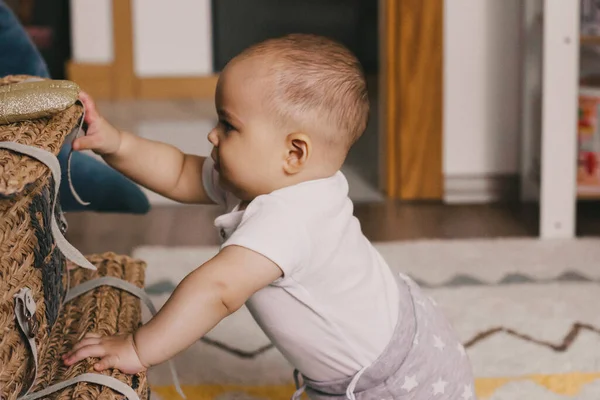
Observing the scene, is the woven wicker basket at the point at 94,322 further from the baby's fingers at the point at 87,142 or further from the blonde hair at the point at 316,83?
the blonde hair at the point at 316,83

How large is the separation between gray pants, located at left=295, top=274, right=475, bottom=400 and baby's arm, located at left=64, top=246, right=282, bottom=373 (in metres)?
0.20

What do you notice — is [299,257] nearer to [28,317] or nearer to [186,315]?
[186,315]

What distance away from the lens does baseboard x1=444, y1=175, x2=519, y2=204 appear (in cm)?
240

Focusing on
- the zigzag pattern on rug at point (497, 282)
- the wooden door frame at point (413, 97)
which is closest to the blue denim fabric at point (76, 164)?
the zigzag pattern on rug at point (497, 282)

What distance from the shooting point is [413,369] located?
3.41 feet

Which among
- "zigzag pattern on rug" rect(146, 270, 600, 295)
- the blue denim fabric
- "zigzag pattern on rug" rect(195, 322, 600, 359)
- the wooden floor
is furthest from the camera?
the wooden floor

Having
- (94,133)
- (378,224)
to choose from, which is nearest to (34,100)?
(94,133)

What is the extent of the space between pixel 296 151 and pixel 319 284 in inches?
Result: 5.5

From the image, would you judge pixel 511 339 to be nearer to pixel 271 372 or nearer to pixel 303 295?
pixel 271 372

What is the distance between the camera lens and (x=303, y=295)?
3.17 feet

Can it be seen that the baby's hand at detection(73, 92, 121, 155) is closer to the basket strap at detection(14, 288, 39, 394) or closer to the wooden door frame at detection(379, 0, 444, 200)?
the basket strap at detection(14, 288, 39, 394)

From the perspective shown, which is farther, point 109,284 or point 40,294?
point 109,284

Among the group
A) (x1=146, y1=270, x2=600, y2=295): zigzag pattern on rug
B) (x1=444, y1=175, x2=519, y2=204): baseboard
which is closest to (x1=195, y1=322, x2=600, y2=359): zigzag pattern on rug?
(x1=146, y1=270, x2=600, y2=295): zigzag pattern on rug

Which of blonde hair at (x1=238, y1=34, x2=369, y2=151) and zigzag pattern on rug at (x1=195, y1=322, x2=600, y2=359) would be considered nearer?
blonde hair at (x1=238, y1=34, x2=369, y2=151)
